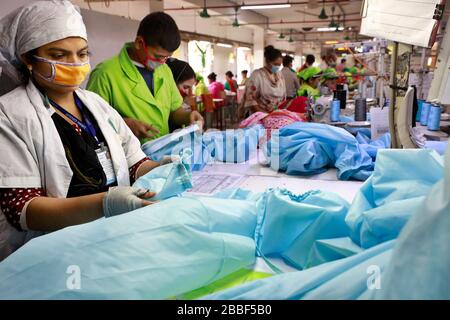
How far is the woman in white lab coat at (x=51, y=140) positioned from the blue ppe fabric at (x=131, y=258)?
22 centimetres

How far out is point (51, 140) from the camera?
4.57 ft

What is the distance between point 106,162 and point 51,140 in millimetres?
275

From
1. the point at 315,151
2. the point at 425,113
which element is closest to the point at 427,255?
the point at 315,151

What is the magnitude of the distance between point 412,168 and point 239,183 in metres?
1.12

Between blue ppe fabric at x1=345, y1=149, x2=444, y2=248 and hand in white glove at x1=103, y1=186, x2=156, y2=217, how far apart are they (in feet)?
1.92

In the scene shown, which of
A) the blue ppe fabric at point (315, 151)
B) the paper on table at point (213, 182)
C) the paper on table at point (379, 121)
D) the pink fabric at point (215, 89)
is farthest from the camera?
the pink fabric at point (215, 89)

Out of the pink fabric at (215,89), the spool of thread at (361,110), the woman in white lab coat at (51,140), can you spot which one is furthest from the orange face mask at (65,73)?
the pink fabric at (215,89)

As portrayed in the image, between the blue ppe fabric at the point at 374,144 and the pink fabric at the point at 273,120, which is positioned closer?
the blue ppe fabric at the point at 374,144

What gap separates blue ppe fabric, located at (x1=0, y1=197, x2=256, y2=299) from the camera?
0.78 meters

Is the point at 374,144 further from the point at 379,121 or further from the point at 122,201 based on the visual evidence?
the point at 122,201

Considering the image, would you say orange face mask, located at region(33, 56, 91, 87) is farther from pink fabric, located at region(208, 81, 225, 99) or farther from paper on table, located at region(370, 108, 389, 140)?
pink fabric, located at region(208, 81, 225, 99)

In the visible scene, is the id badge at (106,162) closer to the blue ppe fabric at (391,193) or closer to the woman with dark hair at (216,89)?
the blue ppe fabric at (391,193)

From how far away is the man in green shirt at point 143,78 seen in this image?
93.2 inches

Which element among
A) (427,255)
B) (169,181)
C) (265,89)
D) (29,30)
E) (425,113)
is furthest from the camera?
(265,89)
